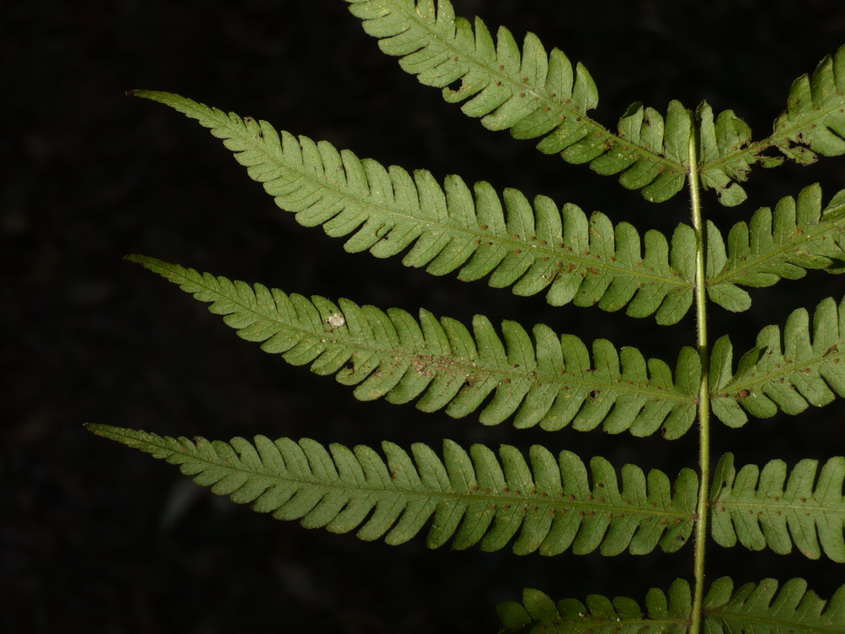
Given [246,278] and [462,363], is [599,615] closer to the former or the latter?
[462,363]

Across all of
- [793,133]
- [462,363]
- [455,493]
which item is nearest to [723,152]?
[793,133]

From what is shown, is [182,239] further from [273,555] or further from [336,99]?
[273,555]

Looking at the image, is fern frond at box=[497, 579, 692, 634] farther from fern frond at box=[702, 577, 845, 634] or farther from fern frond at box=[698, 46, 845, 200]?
fern frond at box=[698, 46, 845, 200]

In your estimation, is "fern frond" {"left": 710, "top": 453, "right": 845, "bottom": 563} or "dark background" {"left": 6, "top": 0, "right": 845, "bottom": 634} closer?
"fern frond" {"left": 710, "top": 453, "right": 845, "bottom": 563}

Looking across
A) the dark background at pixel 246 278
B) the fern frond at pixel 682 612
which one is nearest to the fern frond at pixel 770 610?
the fern frond at pixel 682 612

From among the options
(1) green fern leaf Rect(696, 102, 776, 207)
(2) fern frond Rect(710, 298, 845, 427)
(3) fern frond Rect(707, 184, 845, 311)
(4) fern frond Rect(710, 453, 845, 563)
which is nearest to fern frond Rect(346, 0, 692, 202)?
(1) green fern leaf Rect(696, 102, 776, 207)

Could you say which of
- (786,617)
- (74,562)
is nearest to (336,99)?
(74,562)

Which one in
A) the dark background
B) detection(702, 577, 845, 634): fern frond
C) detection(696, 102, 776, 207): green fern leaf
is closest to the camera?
detection(702, 577, 845, 634): fern frond
